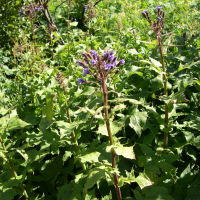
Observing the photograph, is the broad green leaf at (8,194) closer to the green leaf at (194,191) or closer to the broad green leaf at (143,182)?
the broad green leaf at (143,182)

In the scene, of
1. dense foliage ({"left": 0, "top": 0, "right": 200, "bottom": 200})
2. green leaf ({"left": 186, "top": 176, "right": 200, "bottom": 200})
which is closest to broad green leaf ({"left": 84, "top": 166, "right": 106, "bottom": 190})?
dense foliage ({"left": 0, "top": 0, "right": 200, "bottom": 200})

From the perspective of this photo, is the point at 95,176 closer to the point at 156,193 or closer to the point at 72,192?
the point at 72,192

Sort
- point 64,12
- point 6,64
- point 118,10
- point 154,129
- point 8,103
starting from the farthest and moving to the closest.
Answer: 1. point 118,10
2. point 64,12
3. point 6,64
4. point 8,103
5. point 154,129

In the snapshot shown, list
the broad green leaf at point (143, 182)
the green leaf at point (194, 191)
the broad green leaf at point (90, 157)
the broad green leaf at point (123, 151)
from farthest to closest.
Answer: the green leaf at point (194, 191) → the broad green leaf at point (90, 157) → the broad green leaf at point (143, 182) → the broad green leaf at point (123, 151)

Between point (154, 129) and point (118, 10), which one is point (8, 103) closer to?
point (154, 129)

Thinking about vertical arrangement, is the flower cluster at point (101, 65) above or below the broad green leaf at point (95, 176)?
above

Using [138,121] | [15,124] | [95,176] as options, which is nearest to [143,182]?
[95,176]

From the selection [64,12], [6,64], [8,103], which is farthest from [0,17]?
[8,103]

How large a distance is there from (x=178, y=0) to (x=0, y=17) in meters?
6.09

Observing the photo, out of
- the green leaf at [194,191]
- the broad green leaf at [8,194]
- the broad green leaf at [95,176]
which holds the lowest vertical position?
the green leaf at [194,191]

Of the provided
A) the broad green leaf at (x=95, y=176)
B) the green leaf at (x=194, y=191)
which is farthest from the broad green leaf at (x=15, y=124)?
the green leaf at (x=194, y=191)

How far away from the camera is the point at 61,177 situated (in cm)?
237

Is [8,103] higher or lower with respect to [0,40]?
lower

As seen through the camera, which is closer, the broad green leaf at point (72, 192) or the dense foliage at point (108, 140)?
the dense foliage at point (108, 140)
